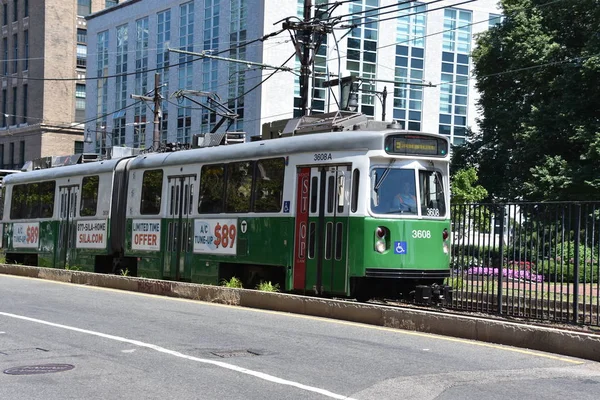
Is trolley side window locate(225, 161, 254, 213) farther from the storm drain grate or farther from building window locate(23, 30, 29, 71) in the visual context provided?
building window locate(23, 30, 29, 71)

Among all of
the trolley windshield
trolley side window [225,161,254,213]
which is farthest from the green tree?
the trolley windshield

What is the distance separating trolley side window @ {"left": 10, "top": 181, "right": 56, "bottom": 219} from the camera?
1123 inches

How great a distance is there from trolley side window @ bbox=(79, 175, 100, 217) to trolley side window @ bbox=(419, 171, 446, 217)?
11.5 metres

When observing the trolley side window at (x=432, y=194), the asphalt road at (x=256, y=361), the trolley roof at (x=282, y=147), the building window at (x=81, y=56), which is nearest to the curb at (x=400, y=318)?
the asphalt road at (x=256, y=361)

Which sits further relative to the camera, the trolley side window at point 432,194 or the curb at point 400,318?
the trolley side window at point 432,194

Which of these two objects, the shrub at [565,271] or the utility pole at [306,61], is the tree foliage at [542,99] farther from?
the shrub at [565,271]

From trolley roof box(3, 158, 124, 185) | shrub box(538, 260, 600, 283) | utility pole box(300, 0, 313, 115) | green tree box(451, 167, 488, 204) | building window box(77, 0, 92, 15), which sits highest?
building window box(77, 0, 92, 15)

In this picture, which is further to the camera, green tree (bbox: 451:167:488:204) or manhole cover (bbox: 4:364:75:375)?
green tree (bbox: 451:167:488:204)

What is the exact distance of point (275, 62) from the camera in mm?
55344

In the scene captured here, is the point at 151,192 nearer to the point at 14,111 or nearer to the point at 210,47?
the point at 210,47

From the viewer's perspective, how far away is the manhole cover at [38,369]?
9.59m

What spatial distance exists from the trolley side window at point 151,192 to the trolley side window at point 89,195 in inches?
108

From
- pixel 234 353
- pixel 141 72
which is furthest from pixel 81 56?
pixel 234 353

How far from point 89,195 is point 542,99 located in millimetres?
22763
